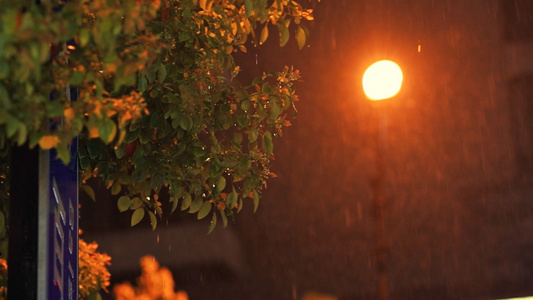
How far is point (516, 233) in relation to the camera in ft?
53.3

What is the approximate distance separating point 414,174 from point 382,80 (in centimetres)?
1056

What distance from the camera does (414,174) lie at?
17000 mm

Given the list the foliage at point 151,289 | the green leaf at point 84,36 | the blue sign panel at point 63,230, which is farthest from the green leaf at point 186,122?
the foliage at point 151,289

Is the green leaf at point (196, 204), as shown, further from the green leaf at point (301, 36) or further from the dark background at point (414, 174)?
the dark background at point (414, 174)

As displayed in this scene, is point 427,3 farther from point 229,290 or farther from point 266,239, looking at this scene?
point 229,290

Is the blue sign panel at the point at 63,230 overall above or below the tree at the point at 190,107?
below

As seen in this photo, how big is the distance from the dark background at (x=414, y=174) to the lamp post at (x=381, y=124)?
878cm

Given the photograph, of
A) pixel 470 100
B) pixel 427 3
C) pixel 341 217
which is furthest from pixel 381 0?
pixel 341 217

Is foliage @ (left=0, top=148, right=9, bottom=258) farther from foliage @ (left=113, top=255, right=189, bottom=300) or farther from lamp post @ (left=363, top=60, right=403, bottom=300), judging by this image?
foliage @ (left=113, top=255, right=189, bottom=300)

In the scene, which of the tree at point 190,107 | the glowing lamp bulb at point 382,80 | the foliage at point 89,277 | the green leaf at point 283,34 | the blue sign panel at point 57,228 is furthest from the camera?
the glowing lamp bulb at point 382,80

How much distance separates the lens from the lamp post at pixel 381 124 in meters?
6.80

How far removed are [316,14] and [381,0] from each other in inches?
58.7

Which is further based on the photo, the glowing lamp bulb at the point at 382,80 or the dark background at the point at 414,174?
the dark background at the point at 414,174

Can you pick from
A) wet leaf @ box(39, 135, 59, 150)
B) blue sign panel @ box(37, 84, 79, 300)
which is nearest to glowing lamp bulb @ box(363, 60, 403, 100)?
blue sign panel @ box(37, 84, 79, 300)
